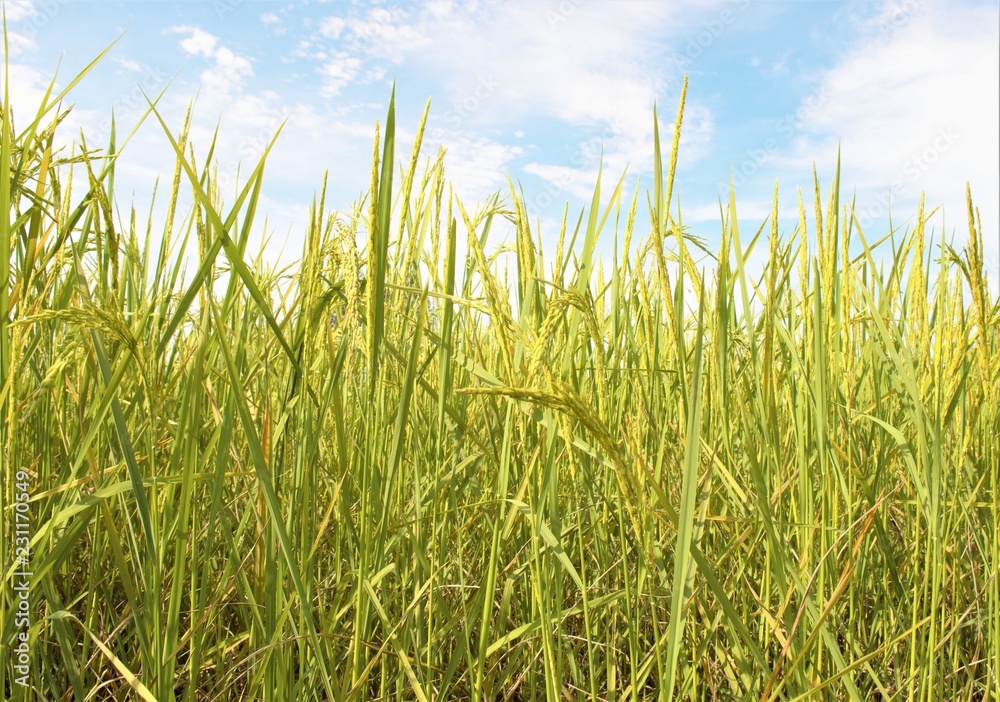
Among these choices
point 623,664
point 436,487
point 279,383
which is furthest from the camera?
point 279,383

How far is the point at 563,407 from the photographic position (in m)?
0.69

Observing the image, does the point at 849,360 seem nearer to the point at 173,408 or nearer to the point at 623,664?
the point at 623,664

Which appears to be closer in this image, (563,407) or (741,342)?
(563,407)

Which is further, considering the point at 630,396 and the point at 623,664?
the point at 630,396

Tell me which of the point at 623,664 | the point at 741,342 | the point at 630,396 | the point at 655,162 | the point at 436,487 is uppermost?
the point at 655,162

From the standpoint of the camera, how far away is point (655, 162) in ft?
3.23

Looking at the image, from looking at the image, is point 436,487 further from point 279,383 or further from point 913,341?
point 913,341

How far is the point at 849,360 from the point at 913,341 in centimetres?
13

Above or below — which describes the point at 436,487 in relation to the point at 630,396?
below

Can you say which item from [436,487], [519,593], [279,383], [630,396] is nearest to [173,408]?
[279,383]

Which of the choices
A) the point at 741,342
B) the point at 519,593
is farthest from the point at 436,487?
the point at 741,342

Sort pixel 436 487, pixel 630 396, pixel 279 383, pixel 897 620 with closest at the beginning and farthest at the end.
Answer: pixel 436 487 → pixel 897 620 → pixel 279 383 → pixel 630 396

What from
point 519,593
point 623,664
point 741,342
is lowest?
point 623,664

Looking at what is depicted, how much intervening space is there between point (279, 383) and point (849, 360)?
1.31m
